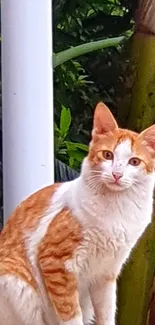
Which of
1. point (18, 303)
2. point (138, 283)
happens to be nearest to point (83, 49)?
point (138, 283)

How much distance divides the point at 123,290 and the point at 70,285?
20.7 inches

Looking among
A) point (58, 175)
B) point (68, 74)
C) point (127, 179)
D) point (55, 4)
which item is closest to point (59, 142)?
point (58, 175)

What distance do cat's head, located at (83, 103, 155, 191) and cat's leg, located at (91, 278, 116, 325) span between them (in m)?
0.22

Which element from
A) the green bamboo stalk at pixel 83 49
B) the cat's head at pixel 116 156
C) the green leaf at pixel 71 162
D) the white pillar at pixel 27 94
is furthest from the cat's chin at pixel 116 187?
the green leaf at pixel 71 162

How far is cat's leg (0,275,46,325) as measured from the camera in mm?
1566

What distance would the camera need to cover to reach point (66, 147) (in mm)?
2402

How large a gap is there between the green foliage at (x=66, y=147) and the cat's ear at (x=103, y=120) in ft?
2.59

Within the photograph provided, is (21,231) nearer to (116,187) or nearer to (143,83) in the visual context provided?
(116,187)

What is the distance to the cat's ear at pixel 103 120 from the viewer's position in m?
1.52

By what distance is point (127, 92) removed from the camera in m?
1.98

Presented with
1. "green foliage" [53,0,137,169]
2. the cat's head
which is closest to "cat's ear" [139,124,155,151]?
the cat's head

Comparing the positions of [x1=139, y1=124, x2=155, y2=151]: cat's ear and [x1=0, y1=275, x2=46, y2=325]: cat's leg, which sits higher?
[x1=139, y1=124, x2=155, y2=151]: cat's ear

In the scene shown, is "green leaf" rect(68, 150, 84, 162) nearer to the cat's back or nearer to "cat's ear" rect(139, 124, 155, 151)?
the cat's back

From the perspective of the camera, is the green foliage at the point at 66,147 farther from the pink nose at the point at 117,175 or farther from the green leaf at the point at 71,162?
the pink nose at the point at 117,175
